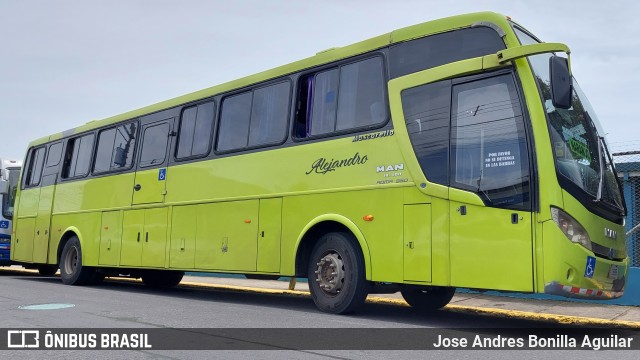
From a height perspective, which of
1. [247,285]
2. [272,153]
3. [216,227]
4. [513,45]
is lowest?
[247,285]

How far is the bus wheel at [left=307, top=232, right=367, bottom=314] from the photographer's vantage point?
7477mm

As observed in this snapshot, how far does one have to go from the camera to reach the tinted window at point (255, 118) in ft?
29.2

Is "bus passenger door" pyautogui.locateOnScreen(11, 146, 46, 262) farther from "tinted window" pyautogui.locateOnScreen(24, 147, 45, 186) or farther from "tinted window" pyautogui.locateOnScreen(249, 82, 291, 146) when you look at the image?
"tinted window" pyautogui.locateOnScreen(249, 82, 291, 146)

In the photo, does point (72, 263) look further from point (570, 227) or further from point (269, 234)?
point (570, 227)

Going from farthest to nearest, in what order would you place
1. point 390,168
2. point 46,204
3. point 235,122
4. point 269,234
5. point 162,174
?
point 46,204, point 162,174, point 235,122, point 269,234, point 390,168

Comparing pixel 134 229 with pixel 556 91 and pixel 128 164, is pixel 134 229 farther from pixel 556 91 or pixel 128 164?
pixel 556 91

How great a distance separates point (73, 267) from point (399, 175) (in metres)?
9.08

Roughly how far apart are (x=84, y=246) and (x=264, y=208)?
584 cm

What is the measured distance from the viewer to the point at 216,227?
9.62 m

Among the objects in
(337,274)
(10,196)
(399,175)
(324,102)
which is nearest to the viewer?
(399,175)

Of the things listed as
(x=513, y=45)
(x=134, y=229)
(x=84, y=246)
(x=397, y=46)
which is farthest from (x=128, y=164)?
(x=513, y=45)

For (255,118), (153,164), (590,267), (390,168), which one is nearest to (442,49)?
(390,168)

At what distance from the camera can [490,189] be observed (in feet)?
20.7

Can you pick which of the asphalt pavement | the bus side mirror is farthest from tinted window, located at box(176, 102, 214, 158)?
the bus side mirror
